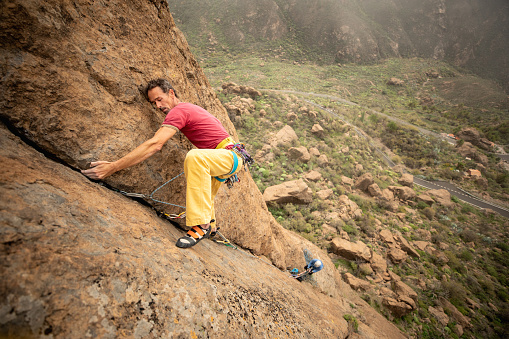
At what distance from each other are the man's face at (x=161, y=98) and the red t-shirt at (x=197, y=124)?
248 millimetres

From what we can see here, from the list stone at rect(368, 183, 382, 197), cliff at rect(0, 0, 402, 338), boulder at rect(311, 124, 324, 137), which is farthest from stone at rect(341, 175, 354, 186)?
cliff at rect(0, 0, 402, 338)

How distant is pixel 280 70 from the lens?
41.1 metres

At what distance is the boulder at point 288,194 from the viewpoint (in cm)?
935

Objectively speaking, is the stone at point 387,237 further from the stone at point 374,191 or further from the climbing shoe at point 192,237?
the climbing shoe at point 192,237

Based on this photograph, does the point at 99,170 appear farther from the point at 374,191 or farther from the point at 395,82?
the point at 395,82

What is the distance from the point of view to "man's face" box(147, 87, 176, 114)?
254cm

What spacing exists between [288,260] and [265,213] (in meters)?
1.73

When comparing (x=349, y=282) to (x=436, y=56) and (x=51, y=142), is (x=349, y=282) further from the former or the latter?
(x=436, y=56)

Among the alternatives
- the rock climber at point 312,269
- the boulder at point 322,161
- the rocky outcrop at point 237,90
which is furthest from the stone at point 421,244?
the rocky outcrop at point 237,90

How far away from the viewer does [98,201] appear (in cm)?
184

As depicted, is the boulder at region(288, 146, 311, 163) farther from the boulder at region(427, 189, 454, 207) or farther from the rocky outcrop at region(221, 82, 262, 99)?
the boulder at region(427, 189, 454, 207)

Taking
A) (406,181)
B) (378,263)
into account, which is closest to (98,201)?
(378,263)

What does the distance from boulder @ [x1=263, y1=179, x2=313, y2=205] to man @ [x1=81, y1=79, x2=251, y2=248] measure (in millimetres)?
6778

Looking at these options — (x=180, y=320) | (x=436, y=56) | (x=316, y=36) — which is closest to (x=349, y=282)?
(x=180, y=320)
